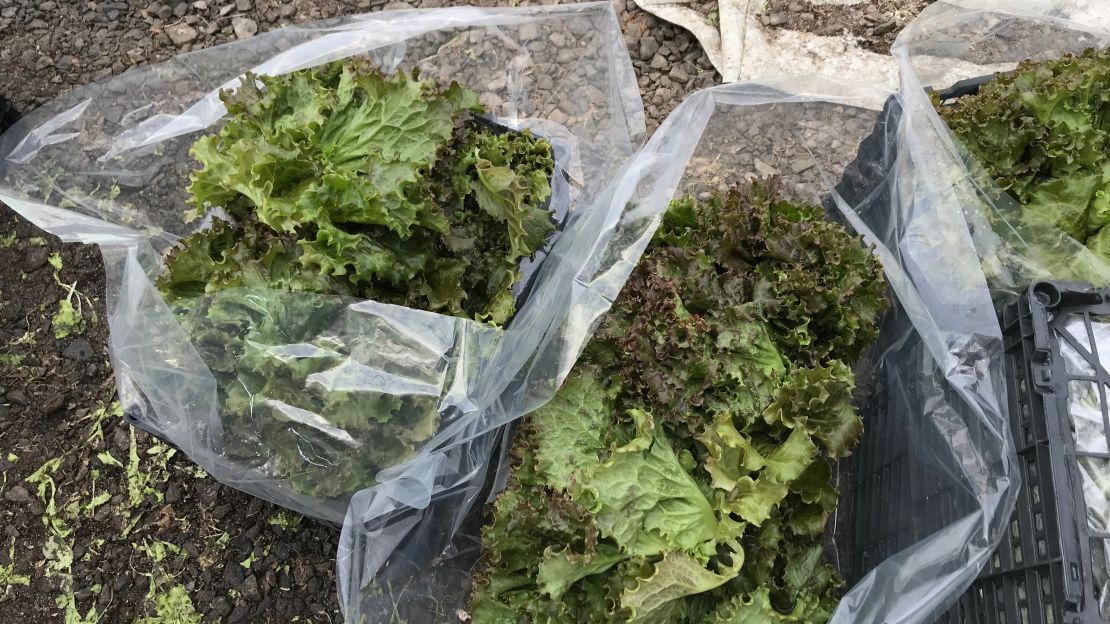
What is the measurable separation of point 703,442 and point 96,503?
6.55 feet

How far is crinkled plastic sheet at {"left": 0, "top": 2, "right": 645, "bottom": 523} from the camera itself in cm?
190

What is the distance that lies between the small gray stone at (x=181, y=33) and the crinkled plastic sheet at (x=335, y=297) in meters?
0.81

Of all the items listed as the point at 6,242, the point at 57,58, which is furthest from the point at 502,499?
the point at 57,58

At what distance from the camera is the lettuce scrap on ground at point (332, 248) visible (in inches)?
74.3

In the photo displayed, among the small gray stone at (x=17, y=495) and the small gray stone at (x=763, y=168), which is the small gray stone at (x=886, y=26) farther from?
the small gray stone at (x=17, y=495)

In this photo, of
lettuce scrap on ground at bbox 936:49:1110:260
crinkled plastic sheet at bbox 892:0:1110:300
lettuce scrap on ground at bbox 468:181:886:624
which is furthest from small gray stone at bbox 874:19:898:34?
lettuce scrap on ground at bbox 468:181:886:624

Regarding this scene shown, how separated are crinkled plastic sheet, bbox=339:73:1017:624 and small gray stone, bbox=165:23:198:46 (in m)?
2.08

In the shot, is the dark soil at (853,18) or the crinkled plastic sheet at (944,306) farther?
the dark soil at (853,18)

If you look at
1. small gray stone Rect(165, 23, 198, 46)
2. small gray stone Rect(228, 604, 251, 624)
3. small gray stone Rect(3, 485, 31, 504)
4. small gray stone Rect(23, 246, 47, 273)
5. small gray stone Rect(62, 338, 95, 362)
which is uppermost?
small gray stone Rect(165, 23, 198, 46)

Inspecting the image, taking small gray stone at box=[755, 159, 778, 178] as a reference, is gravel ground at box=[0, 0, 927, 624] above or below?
below

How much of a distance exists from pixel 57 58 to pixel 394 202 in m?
2.07

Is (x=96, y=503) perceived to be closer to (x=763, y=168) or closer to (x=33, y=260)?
(x=33, y=260)

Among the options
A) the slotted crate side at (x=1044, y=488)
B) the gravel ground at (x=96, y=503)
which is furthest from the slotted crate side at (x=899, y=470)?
the gravel ground at (x=96, y=503)

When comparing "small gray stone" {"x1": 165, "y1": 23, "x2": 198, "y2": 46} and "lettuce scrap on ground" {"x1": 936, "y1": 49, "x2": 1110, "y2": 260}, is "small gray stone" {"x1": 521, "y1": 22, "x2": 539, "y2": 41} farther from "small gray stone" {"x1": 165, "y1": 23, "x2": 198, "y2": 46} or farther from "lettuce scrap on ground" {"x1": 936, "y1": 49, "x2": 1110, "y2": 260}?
"small gray stone" {"x1": 165, "y1": 23, "x2": 198, "y2": 46}
